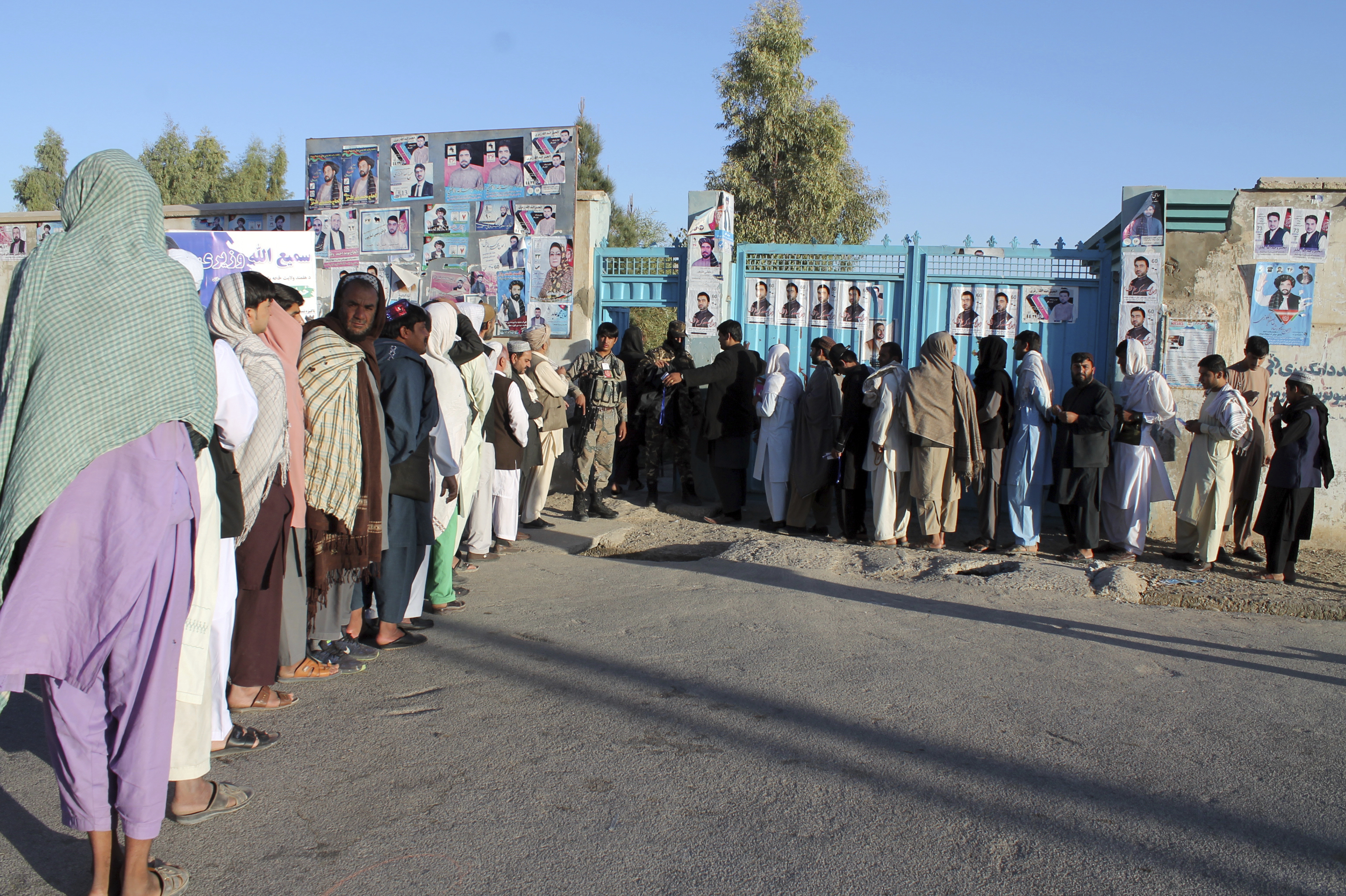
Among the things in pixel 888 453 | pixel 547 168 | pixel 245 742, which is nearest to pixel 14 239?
pixel 547 168

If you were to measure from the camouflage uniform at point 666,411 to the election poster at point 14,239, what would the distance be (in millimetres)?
7576

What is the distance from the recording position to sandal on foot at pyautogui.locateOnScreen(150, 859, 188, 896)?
96.6 inches

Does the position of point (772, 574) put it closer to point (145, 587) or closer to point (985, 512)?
point (985, 512)

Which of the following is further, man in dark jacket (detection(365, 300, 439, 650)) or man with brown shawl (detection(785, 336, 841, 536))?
man with brown shawl (detection(785, 336, 841, 536))

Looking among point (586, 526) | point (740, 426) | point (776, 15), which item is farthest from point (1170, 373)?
point (776, 15)

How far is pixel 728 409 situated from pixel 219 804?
6.27 m

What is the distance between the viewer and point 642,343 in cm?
981

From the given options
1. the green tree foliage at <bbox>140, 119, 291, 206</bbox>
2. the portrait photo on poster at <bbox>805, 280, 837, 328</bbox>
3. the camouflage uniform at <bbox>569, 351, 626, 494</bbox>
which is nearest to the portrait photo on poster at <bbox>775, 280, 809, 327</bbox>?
the portrait photo on poster at <bbox>805, 280, 837, 328</bbox>

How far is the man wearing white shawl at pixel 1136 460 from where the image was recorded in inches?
292

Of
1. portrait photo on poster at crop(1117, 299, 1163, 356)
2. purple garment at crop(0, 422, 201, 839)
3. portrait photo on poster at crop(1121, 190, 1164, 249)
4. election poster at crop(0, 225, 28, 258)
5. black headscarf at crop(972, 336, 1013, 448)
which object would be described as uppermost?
portrait photo on poster at crop(1121, 190, 1164, 249)

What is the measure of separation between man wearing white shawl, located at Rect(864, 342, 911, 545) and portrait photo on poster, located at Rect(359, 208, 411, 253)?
211 inches

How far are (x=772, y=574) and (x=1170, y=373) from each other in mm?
4412

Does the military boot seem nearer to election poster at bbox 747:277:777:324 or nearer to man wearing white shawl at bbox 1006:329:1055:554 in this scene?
election poster at bbox 747:277:777:324

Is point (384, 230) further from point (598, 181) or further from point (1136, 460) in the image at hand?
point (598, 181)
